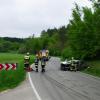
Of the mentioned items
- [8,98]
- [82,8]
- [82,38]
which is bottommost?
[8,98]

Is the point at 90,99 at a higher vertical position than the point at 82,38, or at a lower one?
lower

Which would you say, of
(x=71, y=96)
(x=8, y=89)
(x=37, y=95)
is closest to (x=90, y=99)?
(x=71, y=96)

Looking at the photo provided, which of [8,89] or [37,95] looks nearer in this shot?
[37,95]

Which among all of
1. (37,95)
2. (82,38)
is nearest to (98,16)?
(82,38)

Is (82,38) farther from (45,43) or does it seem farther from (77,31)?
(45,43)

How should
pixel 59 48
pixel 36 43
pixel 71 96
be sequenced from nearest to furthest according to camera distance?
1. pixel 71 96
2. pixel 59 48
3. pixel 36 43

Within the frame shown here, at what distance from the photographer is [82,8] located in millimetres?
55156

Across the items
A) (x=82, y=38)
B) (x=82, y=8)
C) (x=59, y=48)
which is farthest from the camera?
(x=59, y=48)

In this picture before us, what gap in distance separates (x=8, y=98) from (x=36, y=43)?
154986mm

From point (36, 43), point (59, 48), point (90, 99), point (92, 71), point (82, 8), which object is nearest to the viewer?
point (90, 99)

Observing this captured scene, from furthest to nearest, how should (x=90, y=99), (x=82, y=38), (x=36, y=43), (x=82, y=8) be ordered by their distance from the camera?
(x=36, y=43)
(x=82, y=8)
(x=82, y=38)
(x=90, y=99)

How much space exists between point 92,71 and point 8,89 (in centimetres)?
1770

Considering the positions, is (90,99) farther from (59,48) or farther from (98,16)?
(59,48)

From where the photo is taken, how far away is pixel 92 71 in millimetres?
38438
